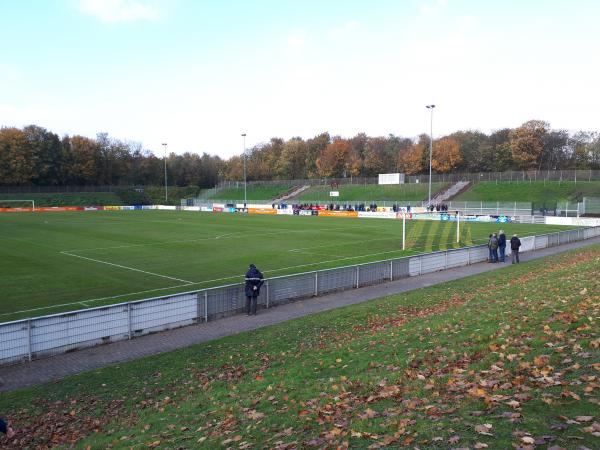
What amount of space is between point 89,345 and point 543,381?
11.6 meters

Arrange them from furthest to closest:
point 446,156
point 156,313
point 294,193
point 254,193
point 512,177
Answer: point 254,193 → point 294,193 → point 446,156 → point 512,177 → point 156,313

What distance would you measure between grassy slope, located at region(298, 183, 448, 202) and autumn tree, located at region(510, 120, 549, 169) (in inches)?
732

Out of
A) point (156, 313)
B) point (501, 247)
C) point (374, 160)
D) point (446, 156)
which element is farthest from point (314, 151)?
point (156, 313)

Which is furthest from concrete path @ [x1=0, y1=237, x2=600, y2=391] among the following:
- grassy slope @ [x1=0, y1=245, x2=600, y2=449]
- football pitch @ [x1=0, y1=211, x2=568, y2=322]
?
football pitch @ [x1=0, y1=211, x2=568, y2=322]

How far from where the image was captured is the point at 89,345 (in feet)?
45.9

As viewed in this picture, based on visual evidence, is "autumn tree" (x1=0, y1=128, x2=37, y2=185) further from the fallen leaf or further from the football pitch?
the fallen leaf

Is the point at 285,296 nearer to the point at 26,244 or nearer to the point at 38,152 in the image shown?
the point at 26,244

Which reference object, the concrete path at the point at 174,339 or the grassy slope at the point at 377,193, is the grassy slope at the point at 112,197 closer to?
the grassy slope at the point at 377,193

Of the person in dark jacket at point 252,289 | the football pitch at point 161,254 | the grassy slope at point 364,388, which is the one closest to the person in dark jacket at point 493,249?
the football pitch at point 161,254

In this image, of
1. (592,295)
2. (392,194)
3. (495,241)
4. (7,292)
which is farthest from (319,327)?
(392,194)

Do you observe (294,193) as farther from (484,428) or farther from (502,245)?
(484,428)

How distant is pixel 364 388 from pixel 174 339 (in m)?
7.92

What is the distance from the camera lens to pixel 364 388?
838 cm

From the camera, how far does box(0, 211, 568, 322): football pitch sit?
20.7 m
